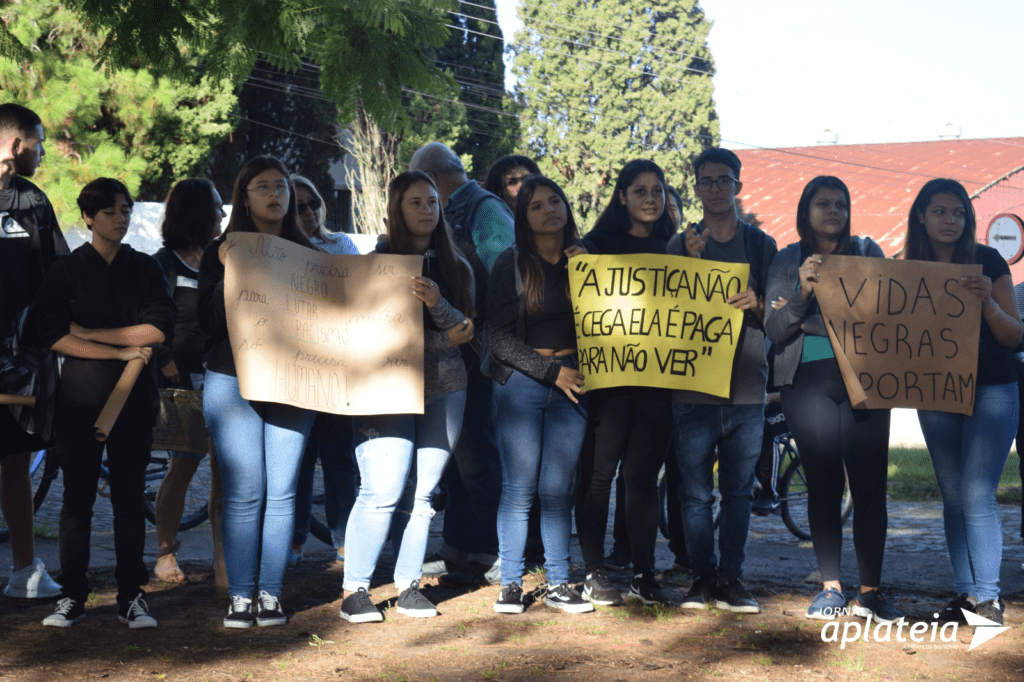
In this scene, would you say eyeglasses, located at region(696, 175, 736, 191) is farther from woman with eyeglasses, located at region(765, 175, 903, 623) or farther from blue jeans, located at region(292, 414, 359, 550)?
blue jeans, located at region(292, 414, 359, 550)

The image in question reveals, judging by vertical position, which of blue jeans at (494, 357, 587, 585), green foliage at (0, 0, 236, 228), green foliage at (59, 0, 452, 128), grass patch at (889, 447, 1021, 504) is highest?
green foliage at (0, 0, 236, 228)

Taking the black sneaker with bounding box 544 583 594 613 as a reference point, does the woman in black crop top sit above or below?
above

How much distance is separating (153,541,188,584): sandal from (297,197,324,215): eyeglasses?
6.85 feet

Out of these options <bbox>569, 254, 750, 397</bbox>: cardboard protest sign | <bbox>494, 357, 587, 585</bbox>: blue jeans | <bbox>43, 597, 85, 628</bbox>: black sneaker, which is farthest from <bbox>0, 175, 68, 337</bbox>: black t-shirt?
<bbox>569, 254, 750, 397</bbox>: cardboard protest sign

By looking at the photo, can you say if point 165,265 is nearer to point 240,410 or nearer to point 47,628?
point 240,410

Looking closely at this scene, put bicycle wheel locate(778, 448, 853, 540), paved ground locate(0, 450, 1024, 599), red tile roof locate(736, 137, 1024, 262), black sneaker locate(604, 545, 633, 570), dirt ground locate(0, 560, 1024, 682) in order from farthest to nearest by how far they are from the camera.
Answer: red tile roof locate(736, 137, 1024, 262)
bicycle wheel locate(778, 448, 853, 540)
black sneaker locate(604, 545, 633, 570)
paved ground locate(0, 450, 1024, 599)
dirt ground locate(0, 560, 1024, 682)

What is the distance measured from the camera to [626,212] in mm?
5031

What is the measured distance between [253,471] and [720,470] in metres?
2.17

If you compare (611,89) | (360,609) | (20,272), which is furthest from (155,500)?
(611,89)

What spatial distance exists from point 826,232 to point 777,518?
147 inches

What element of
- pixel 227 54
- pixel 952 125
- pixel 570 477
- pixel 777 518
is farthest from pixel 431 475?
pixel 952 125

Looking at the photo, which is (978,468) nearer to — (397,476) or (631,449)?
(631,449)

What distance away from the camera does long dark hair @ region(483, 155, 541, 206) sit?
5.97m

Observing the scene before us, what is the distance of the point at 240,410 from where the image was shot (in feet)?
14.3
